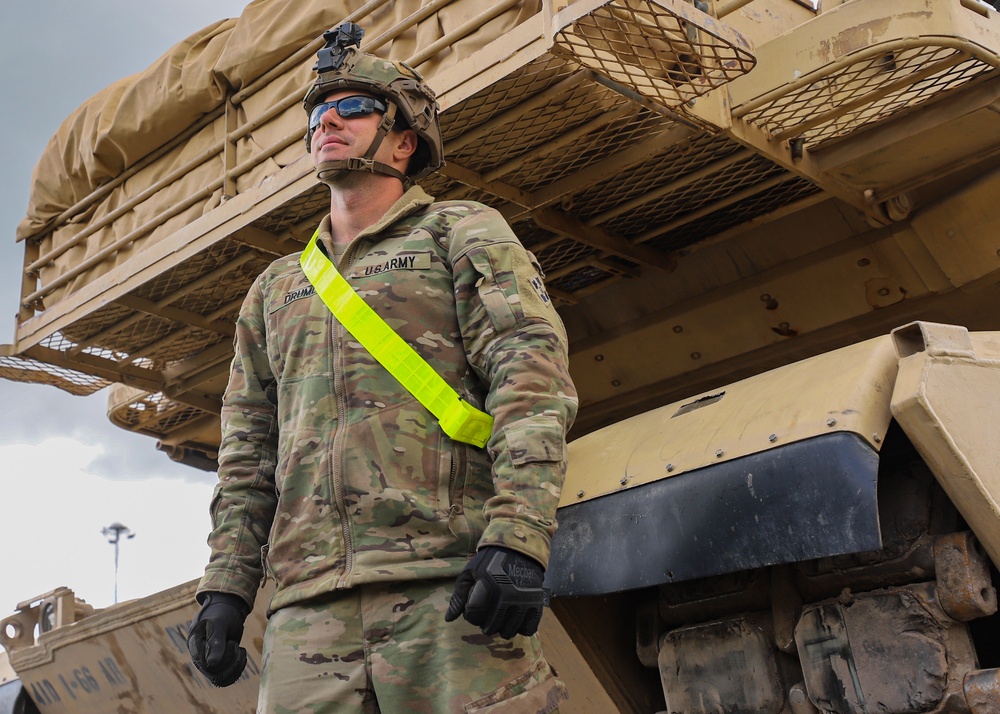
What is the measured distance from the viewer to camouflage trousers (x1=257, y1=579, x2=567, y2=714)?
7.27 feet

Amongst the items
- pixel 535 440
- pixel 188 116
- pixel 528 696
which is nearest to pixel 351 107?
pixel 535 440

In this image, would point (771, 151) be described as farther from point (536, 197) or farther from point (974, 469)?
point (974, 469)

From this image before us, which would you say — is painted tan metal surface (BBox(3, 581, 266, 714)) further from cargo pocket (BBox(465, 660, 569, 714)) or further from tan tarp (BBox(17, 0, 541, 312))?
cargo pocket (BBox(465, 660, 569, 714))

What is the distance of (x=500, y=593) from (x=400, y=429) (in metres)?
0.49

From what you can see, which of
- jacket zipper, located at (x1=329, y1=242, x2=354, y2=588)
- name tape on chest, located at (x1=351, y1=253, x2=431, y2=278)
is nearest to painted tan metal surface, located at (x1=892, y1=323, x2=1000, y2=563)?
name tape on chest, located at (x1=351, y1=253, x2=431, y2=278)

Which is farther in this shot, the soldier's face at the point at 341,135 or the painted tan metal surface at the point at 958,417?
the soldier's face at the point at 341,135

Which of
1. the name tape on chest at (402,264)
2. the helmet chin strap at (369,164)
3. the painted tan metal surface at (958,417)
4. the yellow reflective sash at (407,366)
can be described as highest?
the helmet chin strap at (369,164)

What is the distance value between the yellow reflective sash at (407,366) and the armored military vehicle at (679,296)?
657mm

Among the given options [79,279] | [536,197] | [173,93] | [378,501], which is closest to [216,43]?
[173,93]

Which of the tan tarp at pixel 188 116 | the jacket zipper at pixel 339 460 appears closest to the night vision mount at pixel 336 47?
the jacket zipper at pixel 339 460

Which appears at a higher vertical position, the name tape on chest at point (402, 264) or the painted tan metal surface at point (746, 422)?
the name tape on chest at point (402, 264)

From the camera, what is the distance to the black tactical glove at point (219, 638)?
8.02ft

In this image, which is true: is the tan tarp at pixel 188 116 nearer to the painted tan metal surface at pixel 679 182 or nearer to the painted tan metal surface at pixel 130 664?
the painted tan metal surface at pixel 679 182

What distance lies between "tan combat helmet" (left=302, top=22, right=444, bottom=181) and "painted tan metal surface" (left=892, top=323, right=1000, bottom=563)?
1172mm
